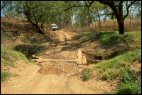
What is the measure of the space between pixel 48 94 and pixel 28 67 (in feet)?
14.9

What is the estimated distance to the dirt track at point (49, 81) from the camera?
452 inches

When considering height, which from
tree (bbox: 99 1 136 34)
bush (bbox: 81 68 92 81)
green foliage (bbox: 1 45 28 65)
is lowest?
bush (bbox: 81 68 92 81)

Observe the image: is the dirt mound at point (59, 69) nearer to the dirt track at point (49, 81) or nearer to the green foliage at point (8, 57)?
the dirt track at point (49, 81)

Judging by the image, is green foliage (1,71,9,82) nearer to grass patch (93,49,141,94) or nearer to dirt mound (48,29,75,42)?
grass patch (93,49,141,94)

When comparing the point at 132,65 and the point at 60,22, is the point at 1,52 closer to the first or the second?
the point at 132,65

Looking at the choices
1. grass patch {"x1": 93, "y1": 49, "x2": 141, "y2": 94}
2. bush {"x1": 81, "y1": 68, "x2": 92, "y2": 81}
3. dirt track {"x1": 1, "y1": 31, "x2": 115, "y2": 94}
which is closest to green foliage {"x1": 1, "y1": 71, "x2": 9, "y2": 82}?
dirt track {"x1": 1, "y1": 31, "x2": 115, "y2": 94}

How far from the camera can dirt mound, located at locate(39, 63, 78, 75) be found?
1461 cm

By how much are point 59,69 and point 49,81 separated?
6.71ft

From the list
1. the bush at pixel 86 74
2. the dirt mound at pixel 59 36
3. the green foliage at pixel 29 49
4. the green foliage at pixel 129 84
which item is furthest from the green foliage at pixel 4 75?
the dirt mound at pixel 59 36

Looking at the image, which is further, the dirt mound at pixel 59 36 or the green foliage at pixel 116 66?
the dirt mound at pixel 59 36

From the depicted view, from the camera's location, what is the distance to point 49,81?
1296cm

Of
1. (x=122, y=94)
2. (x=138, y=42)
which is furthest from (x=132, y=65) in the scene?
(x=138, y=42)

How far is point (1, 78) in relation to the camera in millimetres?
12789

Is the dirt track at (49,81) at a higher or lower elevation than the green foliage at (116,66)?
lower
